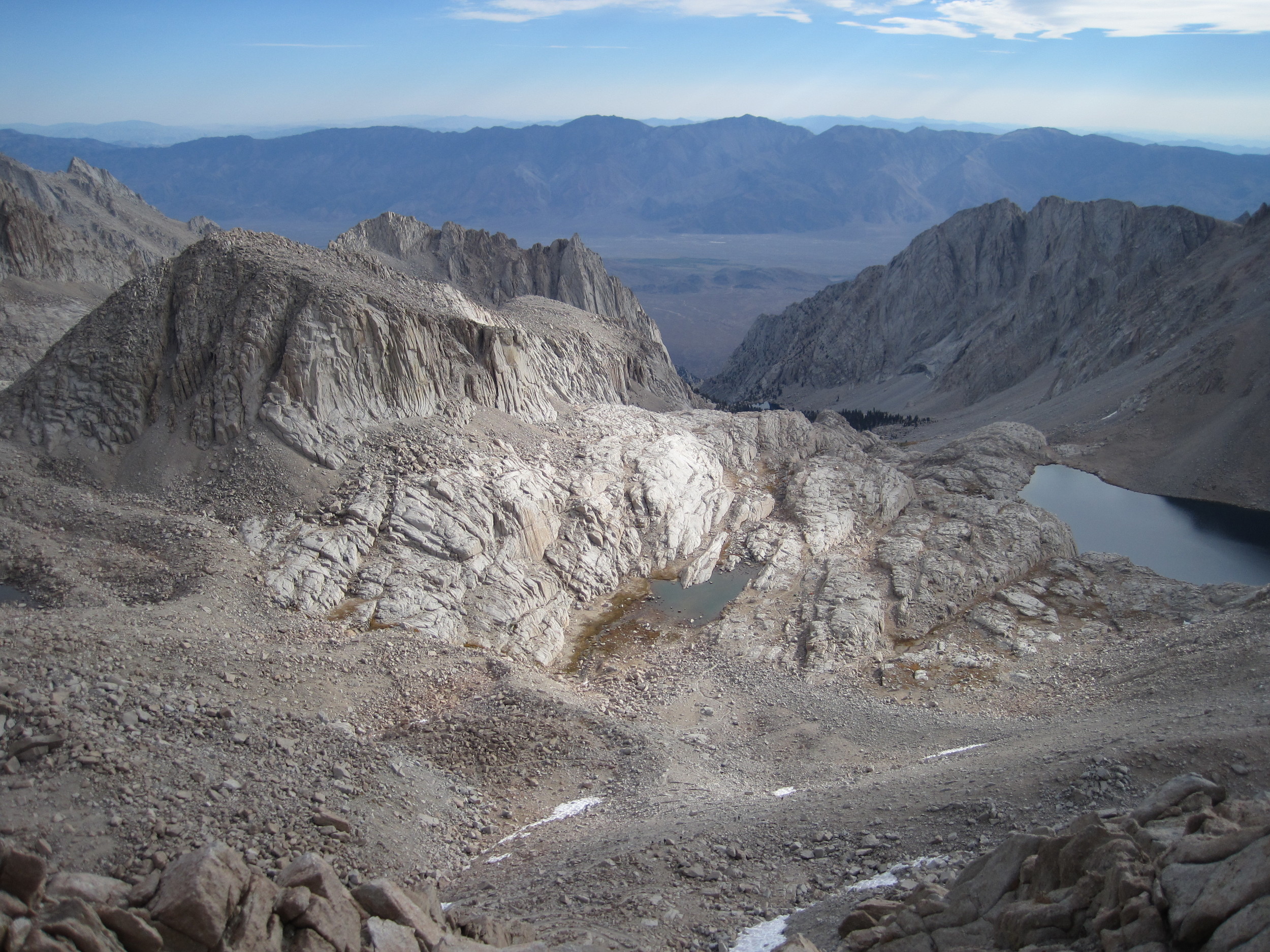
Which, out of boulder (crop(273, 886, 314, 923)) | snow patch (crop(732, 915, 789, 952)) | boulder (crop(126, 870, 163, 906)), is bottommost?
snow patch (crop(732, 915, 789, 952))

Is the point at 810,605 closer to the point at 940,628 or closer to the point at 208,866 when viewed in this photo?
the point at 940,628

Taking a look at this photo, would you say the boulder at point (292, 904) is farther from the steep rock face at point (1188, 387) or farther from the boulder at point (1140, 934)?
the steep rock face at point (1188, 387)

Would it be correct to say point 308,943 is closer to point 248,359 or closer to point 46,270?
point 248,359

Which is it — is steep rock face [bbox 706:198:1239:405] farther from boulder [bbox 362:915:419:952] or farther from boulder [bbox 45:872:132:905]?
boulder [bbox 45:872:132:905]

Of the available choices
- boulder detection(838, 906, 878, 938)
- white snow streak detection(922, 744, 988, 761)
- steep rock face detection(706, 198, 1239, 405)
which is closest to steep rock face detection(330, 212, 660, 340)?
steep rock face detection(706, 198, 1239, 405)

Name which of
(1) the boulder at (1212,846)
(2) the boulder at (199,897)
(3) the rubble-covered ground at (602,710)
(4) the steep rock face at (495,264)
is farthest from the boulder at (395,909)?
(4) the steep rock face at (495,264)

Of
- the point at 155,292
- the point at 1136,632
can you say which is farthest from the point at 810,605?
the point at 155,292
